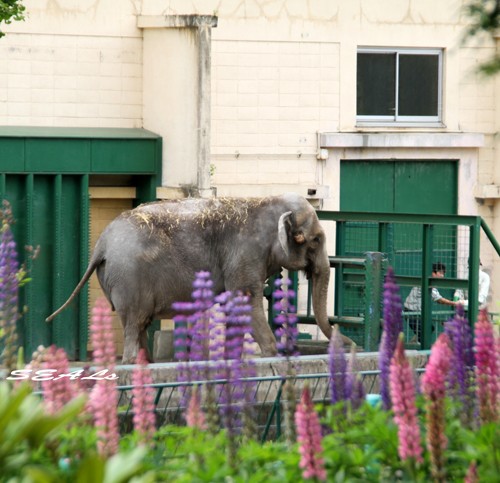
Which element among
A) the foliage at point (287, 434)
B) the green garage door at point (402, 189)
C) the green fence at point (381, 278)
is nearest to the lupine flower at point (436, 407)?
the foliage at point (287, 434)

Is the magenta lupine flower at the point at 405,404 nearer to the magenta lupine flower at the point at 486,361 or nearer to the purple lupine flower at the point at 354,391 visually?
the magenta lupine flower at the point at 486,361

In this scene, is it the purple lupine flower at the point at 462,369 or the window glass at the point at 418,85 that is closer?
the purple lupine flower at the point at 462,369

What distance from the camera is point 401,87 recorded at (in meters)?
24.6

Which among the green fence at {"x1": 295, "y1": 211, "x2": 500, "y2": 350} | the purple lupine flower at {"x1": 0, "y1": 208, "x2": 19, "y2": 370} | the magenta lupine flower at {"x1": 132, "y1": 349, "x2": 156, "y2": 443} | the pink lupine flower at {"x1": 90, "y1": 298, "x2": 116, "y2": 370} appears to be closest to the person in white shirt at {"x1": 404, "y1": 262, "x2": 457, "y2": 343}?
the green fence at {"x1": 295, "y1": 211, "x2": 500, "y2": 350}

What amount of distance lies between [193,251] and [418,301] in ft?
→ 9.67

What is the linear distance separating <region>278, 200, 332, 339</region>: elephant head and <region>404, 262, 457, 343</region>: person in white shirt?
2.93 ft

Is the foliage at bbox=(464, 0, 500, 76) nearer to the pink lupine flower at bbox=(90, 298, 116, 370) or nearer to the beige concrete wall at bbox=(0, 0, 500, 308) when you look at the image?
the pink lupine flower at bbox=(90, 298, 116, 370)

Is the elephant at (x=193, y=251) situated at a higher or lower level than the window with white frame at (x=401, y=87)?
lower

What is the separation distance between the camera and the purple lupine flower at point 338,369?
344 inches

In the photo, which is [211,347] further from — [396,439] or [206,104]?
[206,104]

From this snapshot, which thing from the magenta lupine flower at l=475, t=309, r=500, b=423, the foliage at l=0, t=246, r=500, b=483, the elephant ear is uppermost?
the elephant ear

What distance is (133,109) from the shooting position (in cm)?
2231

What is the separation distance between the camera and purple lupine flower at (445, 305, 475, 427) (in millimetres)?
8719

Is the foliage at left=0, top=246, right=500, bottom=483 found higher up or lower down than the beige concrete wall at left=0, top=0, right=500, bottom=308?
lower down
